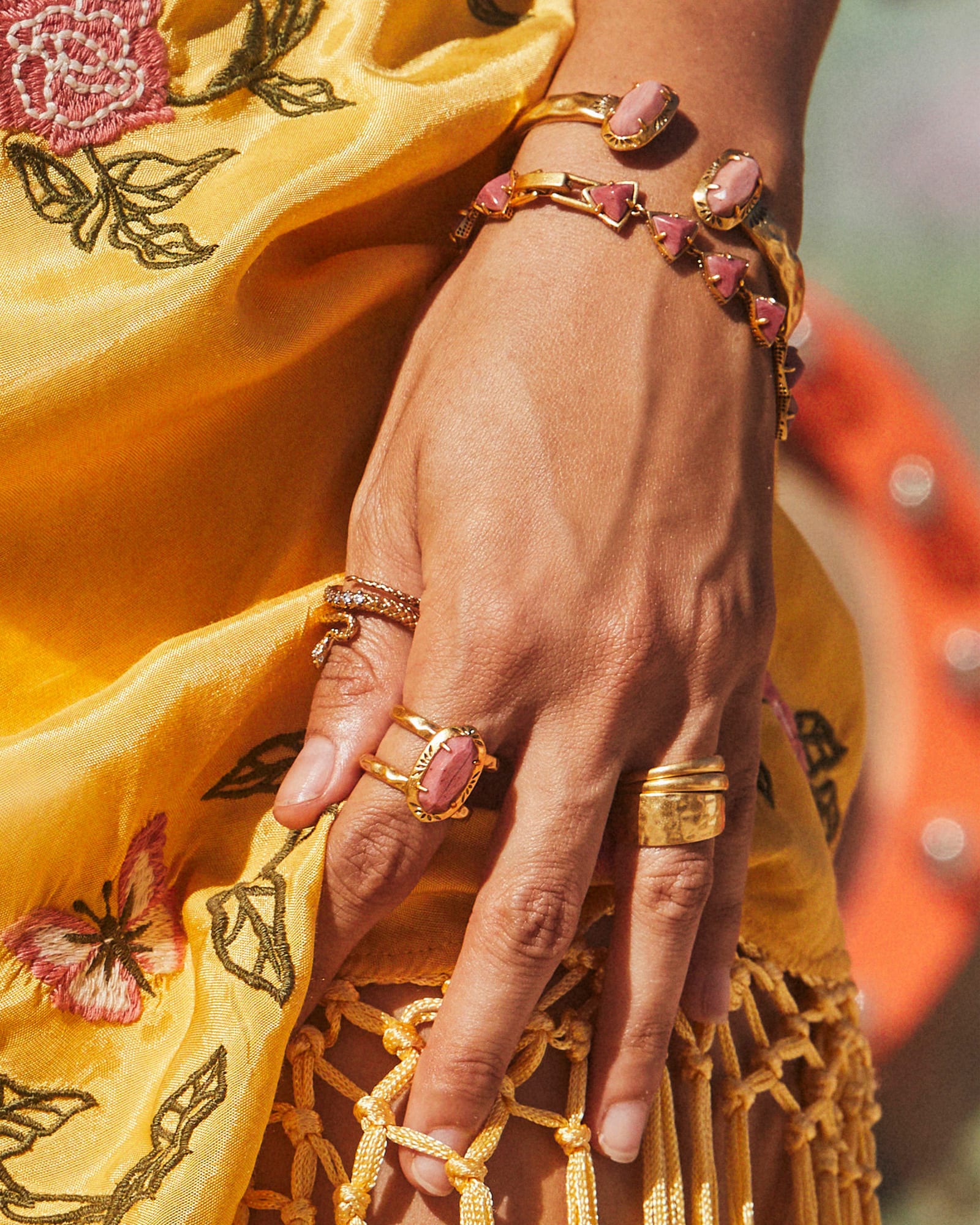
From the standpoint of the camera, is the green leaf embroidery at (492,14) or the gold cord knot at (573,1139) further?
the green leaf embroidery at (492,14)

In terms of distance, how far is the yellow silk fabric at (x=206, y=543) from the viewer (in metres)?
0.63

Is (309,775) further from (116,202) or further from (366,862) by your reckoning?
(116,202)

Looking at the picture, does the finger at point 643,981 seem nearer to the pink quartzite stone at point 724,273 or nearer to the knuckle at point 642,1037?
the knuckle at point 642,1037

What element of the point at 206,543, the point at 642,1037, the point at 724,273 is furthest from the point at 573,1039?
the point at 724,273

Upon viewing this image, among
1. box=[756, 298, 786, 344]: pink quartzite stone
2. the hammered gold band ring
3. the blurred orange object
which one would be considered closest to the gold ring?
the hammered gold band ring

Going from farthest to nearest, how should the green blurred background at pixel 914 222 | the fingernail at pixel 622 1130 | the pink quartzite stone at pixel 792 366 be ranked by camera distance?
the green blurred background at pixel 914 222 → the pink quartzite stone at pixel 792 366 → the fingernail at pixel 622 1130

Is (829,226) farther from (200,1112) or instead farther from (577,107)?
(200,1112)

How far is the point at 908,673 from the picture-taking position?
1.73 metres

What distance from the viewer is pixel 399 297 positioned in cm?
81

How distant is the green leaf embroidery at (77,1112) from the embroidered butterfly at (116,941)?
5cm

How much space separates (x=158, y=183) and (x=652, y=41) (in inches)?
15.0

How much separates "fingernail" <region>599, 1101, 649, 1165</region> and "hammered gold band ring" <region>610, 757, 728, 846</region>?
164 mm

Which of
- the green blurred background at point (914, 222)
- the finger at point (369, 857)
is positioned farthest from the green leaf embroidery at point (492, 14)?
the green blurred background at point (914, 222)

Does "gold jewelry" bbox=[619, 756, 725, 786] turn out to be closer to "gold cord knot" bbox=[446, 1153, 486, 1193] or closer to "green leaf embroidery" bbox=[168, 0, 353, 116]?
"gold cord knot" bbox=[446, 1153, 486, 1193]
